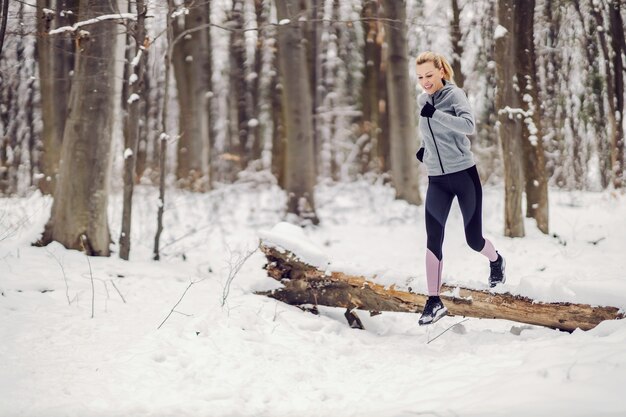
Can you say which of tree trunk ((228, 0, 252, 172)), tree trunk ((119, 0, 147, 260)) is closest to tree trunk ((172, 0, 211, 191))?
tree trunk ((228, 0, 252, 172))

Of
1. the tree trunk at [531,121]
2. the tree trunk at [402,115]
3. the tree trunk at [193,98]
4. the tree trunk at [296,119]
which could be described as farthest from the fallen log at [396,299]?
the tree trunk at [193,98]

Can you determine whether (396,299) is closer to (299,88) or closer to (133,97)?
(133,97)

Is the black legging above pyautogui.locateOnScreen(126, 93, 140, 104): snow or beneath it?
beneath

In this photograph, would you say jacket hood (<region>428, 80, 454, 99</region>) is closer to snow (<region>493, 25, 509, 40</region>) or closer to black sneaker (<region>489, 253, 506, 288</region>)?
black sneaker (<region>489, 253, 506, 288</region>)

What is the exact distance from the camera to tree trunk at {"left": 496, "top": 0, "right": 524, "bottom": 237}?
8930mm

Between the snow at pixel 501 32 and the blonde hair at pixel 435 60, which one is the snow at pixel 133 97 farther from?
the snow at pixel 501 32

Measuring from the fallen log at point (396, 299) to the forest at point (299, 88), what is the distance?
226cm

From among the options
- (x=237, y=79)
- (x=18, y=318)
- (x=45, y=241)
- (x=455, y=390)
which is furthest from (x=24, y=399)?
(x=237, y=79)

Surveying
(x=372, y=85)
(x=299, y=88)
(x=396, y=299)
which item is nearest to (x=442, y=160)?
(x=396, y=299)

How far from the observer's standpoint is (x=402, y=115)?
1200 centimetres

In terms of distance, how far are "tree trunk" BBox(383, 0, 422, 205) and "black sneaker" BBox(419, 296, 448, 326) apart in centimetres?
744

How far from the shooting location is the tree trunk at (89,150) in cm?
677

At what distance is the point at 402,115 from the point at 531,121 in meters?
3.49

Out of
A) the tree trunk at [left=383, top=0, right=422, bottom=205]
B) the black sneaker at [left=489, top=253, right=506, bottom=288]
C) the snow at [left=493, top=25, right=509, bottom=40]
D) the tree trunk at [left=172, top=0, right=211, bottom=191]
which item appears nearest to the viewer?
the black sneaker at [left=489, top=253, right=506, bottom=288]
